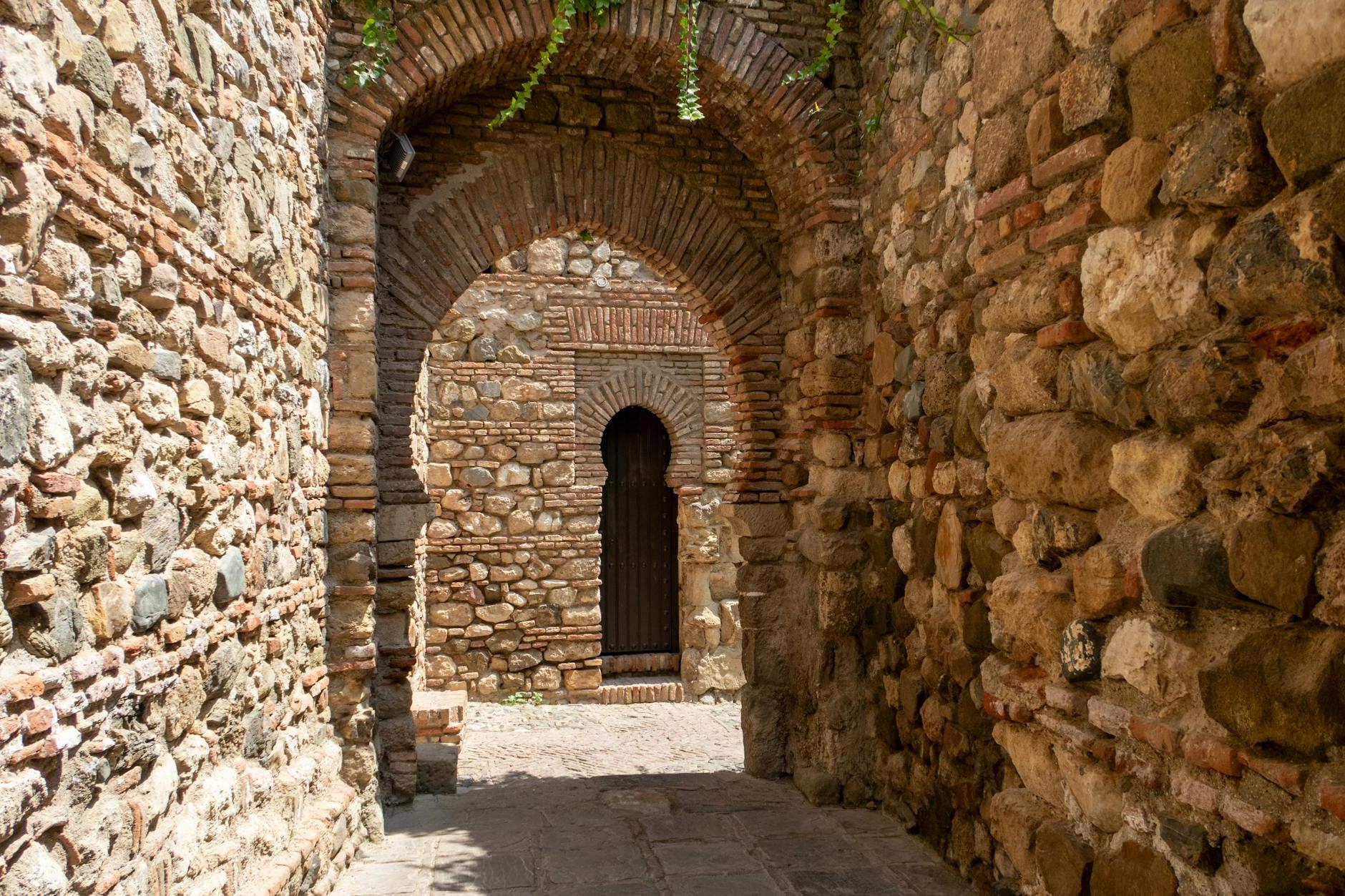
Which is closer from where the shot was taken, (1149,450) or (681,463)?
(1149,450)

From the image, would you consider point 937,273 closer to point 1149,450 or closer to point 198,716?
point 1149,450

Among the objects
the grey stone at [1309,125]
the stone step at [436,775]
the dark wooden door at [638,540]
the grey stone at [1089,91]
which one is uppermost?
the grey stone at [1089,91]

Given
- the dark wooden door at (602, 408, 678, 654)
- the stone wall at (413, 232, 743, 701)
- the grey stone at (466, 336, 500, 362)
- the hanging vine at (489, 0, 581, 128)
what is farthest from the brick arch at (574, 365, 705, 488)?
the hanging vine at (489, 0, 581, 128)

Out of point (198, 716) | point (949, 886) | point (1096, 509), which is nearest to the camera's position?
point (1096, 509)

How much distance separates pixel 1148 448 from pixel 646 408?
24.0ft

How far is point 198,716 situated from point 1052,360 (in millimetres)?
2356

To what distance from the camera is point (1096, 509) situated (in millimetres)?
2457

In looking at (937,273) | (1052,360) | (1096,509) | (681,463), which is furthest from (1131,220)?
(681,463)

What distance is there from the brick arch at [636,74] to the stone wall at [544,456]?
402cm

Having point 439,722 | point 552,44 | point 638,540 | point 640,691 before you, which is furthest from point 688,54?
point 640,691

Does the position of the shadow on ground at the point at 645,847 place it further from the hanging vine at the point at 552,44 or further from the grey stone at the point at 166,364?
the hanging vine at the point at 552,44

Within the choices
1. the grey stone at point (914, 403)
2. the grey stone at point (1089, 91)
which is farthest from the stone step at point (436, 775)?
the grey stone at point (1089, 91)

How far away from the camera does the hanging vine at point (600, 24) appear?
417 cm

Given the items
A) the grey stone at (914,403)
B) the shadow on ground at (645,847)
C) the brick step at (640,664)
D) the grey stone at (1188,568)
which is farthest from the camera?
the brick step at (640,664)
